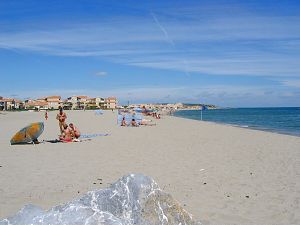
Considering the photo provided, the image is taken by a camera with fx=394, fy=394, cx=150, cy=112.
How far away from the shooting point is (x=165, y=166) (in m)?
10.3

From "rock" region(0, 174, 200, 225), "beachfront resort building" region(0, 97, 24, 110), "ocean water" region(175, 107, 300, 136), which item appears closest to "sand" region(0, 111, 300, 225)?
"rock" region(0, 174, 200, 225)

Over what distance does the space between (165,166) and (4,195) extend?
4.40 metres

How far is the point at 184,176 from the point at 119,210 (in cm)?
493

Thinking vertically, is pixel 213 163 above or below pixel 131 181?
below

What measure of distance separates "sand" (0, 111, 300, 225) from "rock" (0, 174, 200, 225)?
153 cm

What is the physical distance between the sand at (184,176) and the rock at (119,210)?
1533mm

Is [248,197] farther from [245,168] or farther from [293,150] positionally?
[293,150]

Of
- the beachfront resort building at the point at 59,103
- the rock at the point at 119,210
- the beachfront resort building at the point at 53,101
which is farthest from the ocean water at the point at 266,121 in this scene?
the beachfront resort building at the point at 53,101

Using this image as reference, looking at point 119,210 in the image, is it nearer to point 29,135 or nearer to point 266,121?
point 29,135

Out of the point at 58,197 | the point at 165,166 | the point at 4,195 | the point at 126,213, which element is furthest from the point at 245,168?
the point at 126,213

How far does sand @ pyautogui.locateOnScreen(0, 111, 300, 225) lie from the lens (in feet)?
20.6

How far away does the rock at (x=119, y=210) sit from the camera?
3691 mm

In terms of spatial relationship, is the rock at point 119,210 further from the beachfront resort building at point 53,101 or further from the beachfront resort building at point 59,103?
the beachfront resort building at point 53,101

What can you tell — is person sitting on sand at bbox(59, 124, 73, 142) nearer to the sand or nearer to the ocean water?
the sand
